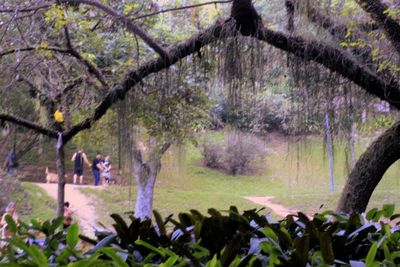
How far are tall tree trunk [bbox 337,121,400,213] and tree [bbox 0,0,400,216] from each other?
0.10 ft

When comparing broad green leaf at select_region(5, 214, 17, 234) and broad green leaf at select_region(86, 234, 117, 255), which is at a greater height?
broad green leaf at select_region(5, 214, 17, 234)

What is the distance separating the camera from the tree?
2773 mm

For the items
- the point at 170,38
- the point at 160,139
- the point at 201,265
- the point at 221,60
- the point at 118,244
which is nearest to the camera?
the point at 201,265

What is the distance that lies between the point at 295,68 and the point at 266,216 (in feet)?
4.41

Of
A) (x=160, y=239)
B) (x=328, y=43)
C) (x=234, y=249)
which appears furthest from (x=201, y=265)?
(x=328, y=43)

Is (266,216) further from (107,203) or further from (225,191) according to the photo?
(225,191)

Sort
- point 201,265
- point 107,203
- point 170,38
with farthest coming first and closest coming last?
point 107,203 < point 170,38 < point 201,265

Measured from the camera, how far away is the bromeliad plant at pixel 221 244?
131 centimetres

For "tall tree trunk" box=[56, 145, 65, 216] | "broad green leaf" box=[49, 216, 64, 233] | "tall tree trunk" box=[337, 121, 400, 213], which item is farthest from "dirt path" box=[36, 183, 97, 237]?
"broad green leaf" box=[49, 216, 64, 233]

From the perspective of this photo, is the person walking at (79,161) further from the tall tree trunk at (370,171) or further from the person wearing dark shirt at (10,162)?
the tall tree trunk at (370,171)

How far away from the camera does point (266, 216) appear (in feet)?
6.04

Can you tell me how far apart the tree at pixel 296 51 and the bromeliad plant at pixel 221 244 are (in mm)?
1269

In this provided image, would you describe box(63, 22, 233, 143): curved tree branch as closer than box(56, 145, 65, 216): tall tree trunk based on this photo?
Yes

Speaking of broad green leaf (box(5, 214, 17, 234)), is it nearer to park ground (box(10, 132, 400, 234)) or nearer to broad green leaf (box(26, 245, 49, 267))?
broad green leaf (box(26, 245, 49, 267))
